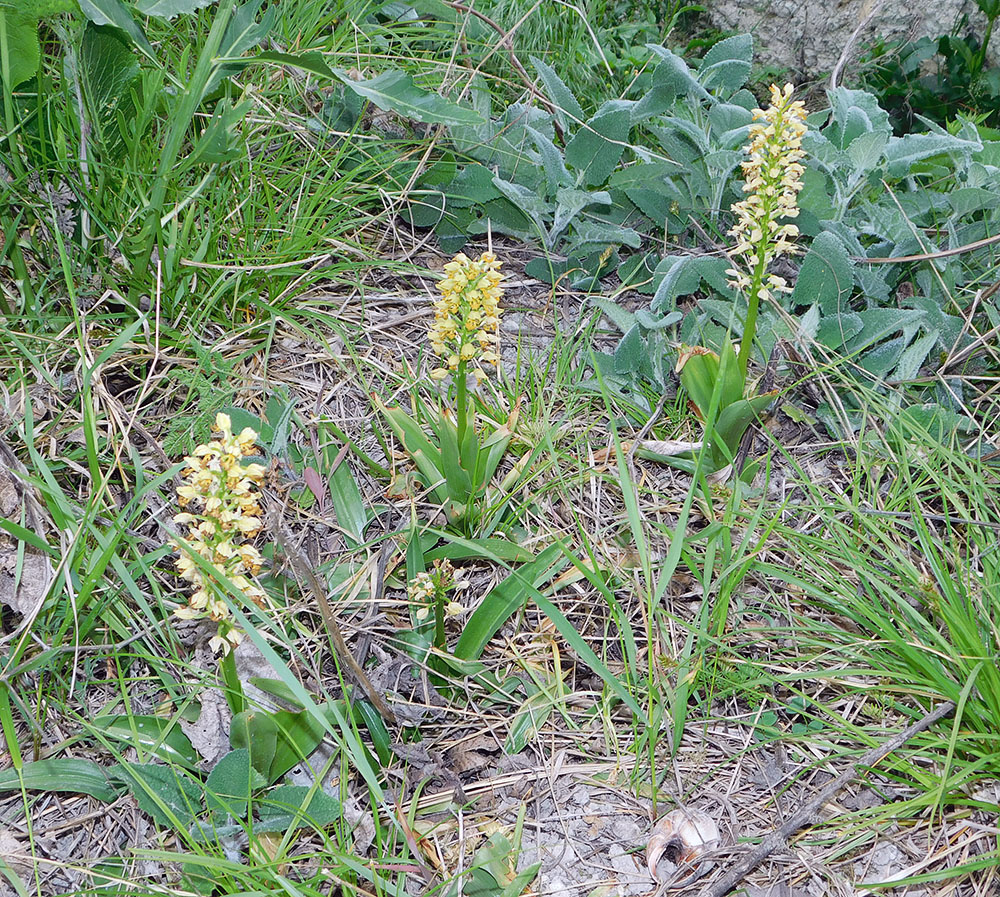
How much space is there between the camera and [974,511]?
201cm

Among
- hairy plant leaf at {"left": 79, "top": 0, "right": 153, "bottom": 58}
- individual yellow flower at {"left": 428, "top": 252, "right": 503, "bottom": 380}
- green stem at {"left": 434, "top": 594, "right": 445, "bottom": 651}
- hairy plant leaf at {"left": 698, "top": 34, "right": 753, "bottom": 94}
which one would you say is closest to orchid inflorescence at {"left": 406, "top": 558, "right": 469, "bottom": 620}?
green stem at {"left": 434, "top": 594, "right": 445, "bottom": 651}

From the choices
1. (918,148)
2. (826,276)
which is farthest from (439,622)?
(918,148)

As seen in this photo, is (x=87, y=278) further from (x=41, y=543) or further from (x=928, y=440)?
(x=928, y=440)

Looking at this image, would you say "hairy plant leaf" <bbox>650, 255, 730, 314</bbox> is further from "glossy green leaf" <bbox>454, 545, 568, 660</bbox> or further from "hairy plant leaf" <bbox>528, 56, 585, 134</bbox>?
"glossy green leaf" <bbox>454, 545, 568, 660</bbox>

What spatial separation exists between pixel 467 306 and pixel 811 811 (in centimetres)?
108

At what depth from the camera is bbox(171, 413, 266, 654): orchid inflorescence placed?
4.15 ft

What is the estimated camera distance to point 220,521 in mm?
1296

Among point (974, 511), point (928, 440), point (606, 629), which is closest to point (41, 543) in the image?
point (606, 629)

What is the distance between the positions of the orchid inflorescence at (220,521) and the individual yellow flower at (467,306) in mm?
506

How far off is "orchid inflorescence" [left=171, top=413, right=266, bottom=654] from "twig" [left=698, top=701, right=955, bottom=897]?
0.89 metres

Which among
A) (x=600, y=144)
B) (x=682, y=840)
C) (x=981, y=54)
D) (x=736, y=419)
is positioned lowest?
(x=682, y=840)

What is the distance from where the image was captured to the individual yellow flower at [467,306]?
163 centimetres

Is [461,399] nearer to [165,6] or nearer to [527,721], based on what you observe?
[527,721]

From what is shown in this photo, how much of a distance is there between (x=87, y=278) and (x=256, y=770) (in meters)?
1.31
